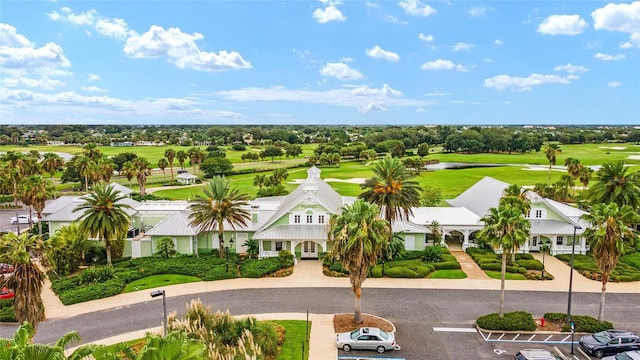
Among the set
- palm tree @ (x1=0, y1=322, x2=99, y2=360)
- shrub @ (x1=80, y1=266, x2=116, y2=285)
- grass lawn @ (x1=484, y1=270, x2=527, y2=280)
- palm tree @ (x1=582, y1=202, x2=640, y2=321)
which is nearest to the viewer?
palm tree @ (x1=0, y1=322, x2=99, y2=360)

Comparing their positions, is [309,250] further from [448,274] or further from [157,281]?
[157,281]

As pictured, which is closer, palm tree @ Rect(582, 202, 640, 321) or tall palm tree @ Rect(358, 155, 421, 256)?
palm tree @ Rect(582, 202, 640, 321)

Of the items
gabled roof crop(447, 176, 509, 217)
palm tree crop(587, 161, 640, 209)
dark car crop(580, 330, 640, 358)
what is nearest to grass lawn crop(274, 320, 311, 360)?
dark car crop(580, 330, 640, 358)

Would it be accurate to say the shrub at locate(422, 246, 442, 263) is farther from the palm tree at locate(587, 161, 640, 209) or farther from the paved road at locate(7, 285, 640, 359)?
the palm tree at locate(587, 161, 640, 209)

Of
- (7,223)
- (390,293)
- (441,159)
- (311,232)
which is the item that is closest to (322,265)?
(311,232)

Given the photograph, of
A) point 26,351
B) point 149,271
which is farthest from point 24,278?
point 149,271

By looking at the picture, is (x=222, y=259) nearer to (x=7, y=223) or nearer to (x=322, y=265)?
(x=322, y=265)

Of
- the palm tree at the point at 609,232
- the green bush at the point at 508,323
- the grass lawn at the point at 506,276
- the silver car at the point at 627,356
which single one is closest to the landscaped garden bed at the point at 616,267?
the grass lawn at the point at 506,276
